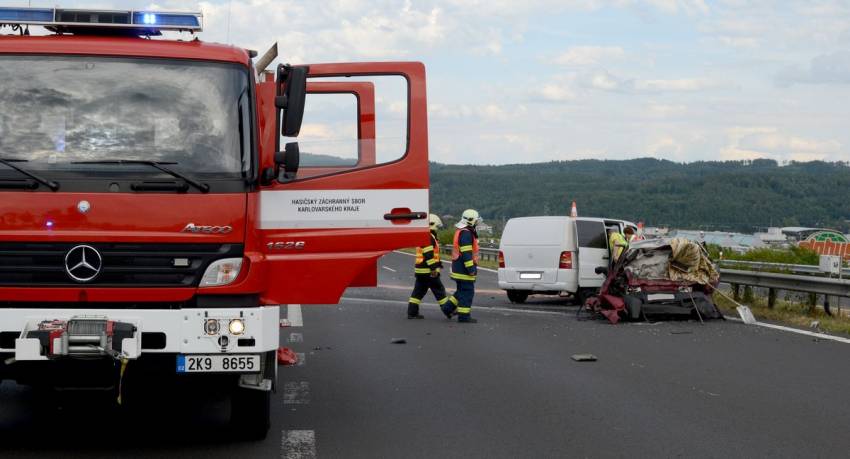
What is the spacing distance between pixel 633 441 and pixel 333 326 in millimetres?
9146

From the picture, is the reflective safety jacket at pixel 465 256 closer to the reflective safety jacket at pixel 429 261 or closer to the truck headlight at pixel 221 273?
the reflective safety jacket at pixel 429 261

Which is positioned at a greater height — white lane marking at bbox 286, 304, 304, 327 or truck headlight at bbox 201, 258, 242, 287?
truck headlight at bbox 201, 258, 242, 287

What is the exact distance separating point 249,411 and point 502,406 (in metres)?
2.42

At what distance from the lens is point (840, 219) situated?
116438mm

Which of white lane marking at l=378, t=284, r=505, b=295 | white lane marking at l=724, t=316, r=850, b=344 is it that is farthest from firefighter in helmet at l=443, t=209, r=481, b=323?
white lane marking at l=378, t=284, r=505, b=295

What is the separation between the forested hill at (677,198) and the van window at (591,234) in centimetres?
9200

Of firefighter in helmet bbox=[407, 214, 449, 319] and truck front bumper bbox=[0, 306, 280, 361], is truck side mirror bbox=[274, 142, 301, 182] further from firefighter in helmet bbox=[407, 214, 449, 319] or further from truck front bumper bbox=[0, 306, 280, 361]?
firefighter in helmet bbox=[407, 214, 449, 319]

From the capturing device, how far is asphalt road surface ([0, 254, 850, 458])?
758 cm

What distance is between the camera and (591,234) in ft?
71.7

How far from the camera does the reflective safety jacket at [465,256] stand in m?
17.6

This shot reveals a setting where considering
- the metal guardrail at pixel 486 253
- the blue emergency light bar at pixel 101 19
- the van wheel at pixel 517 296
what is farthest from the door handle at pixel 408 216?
the metal guardrail at pixel 486 253

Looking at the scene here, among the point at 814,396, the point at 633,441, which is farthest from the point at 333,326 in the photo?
the point at 633,441

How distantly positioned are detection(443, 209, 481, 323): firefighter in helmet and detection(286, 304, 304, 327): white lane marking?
2207 mm

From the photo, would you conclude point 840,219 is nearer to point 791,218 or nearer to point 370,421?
point 791,218
